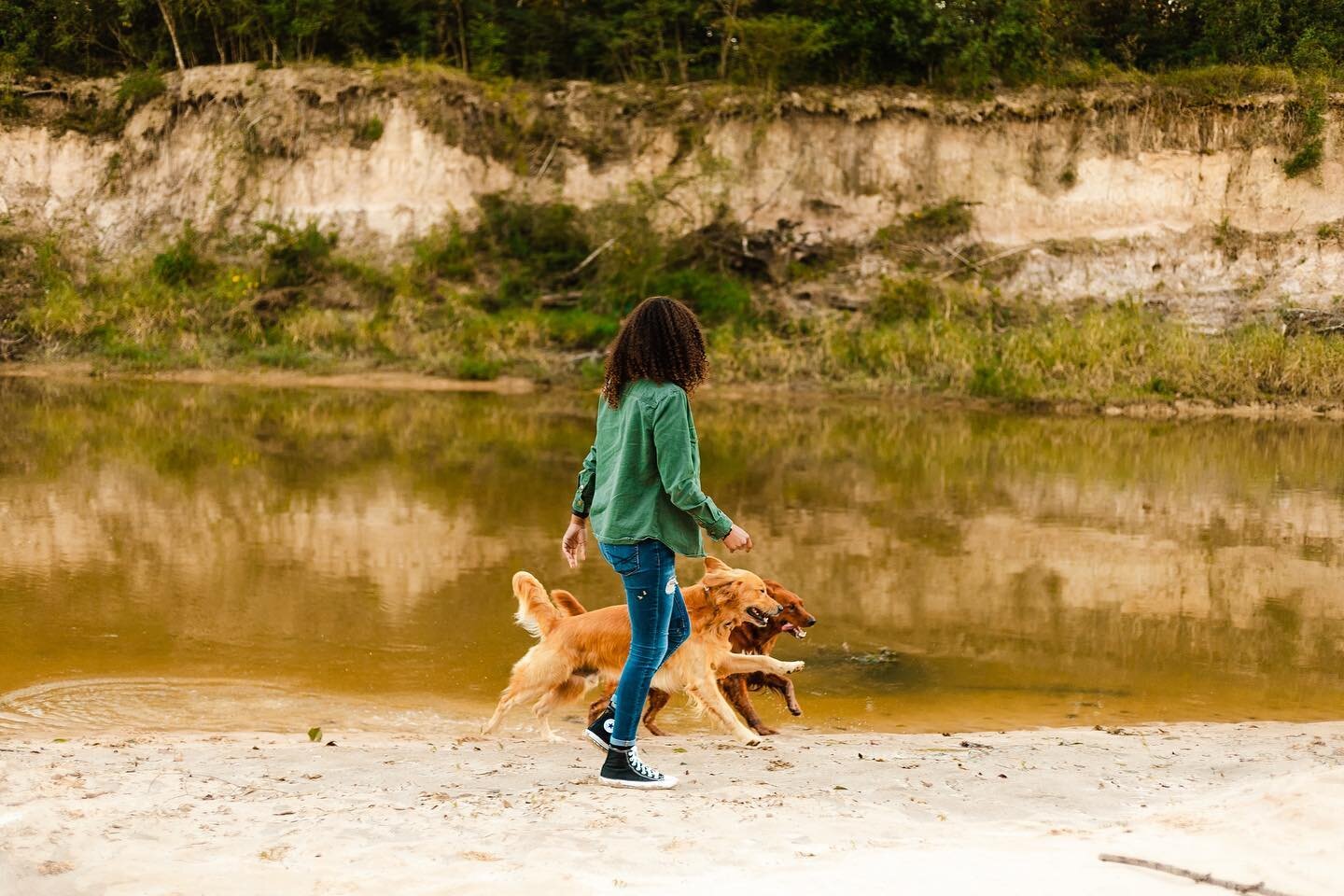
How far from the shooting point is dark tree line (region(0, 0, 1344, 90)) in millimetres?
33062

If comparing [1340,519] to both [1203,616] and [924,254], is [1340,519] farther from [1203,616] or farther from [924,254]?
[924,254]

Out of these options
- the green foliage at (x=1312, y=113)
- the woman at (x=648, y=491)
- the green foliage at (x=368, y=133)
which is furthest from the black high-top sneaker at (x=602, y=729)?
the green foliage at (x=1312, y=113)

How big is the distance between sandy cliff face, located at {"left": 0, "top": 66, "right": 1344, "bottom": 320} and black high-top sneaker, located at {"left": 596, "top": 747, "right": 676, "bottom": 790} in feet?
89.5

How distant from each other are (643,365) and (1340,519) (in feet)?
37.2

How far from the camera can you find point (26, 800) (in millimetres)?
4867

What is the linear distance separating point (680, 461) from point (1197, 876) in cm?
237

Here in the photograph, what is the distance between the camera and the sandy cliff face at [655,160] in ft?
106

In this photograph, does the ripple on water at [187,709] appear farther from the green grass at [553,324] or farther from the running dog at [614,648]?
the green grass at [553,324]

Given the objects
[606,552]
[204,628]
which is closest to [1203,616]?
[606,552]

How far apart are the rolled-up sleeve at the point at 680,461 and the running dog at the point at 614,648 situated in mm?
1110

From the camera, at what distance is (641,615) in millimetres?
5551

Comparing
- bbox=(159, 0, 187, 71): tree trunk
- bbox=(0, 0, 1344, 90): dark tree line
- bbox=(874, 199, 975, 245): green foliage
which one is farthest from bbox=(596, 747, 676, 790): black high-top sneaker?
bbox=(159, 0, 187, 71): tree trunk

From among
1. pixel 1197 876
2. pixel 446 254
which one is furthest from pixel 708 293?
pixel 1197 876

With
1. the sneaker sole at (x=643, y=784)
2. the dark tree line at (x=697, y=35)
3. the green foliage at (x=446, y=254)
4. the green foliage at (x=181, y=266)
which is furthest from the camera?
the dark tree line at (x=697, y=35)
